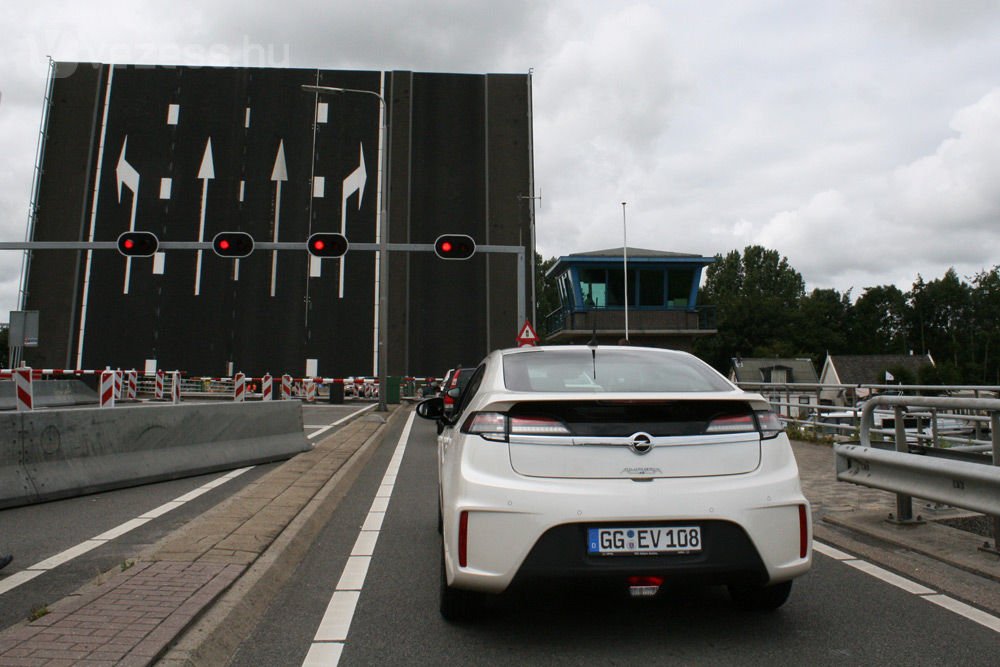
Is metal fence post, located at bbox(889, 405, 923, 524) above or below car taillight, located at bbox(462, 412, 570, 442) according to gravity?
below

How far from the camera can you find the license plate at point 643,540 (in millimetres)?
3271

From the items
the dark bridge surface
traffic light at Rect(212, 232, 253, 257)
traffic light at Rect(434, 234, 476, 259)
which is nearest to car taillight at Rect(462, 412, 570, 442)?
traffic light at Rect(434, 234, 476, 259)

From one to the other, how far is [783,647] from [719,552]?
0.53 m

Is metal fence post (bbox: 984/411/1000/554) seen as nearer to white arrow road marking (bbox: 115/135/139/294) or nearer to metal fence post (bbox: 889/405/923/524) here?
metal fence post (bbox: 889/405/923/524)

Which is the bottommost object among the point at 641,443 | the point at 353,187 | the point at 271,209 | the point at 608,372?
the point at 641,443

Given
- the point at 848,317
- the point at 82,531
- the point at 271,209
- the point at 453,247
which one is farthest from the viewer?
the point at 848,317

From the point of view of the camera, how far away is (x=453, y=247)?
20.3 meters

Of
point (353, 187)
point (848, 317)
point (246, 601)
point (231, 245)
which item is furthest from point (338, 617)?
point (848, 317)

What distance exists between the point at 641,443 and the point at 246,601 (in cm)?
203

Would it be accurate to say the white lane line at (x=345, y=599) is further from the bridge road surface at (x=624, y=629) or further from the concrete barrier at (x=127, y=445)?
the concrete barrier at (x=127, y=445)

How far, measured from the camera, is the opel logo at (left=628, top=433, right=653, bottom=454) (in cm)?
339

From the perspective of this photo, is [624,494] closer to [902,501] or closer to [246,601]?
[246,601]

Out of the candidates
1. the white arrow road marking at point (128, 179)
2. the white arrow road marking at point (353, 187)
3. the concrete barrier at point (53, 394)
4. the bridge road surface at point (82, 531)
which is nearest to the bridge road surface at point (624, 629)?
the bridge road surface at point (82, 531)

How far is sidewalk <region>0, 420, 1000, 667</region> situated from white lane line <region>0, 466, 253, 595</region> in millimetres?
605
